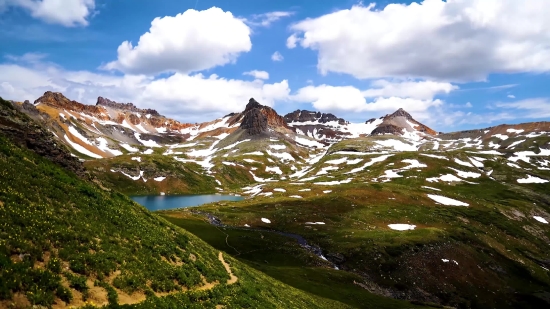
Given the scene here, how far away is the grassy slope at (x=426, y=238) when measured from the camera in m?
66.6

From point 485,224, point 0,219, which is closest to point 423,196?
point 485,224

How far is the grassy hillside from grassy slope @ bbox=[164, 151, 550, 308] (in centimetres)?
2801

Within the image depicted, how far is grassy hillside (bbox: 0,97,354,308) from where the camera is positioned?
46.9 feet

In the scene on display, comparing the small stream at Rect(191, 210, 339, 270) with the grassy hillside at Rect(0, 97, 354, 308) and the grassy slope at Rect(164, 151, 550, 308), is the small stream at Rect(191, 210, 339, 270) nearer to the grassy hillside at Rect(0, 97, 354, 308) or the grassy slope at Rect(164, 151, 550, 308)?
the grassy slope at Rect(164, 151, 550, 308)

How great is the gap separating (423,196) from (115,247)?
443 ft

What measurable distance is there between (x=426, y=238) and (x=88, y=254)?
8082 centimetres

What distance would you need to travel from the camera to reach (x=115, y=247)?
67.9ft

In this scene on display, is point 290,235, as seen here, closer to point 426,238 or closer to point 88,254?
point 426,238

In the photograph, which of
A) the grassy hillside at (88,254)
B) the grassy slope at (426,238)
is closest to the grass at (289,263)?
the grassy slope at (426,238)

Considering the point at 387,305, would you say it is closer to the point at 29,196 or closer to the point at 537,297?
→ the point at 537,297

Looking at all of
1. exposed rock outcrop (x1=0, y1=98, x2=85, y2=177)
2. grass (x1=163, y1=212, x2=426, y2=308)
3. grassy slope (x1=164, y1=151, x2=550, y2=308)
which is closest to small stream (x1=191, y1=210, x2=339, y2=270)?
grassy slope (x1=164, y1=151, x2=550, y2=308)

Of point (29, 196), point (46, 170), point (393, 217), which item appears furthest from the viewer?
point (393, 217)

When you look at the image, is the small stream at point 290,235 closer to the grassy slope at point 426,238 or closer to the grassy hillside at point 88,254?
the grassy slope at point 426,238

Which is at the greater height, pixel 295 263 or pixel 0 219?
pixel 0 219
